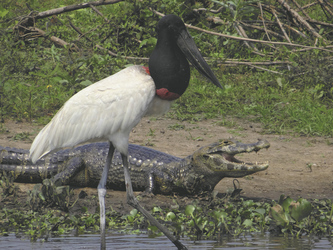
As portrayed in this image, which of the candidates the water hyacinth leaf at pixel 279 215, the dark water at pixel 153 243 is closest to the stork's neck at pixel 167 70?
the dark water at pixel 153 243

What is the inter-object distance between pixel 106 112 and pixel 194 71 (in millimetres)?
5031

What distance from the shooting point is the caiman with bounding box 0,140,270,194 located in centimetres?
552

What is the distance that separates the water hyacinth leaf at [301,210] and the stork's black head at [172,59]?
1289mm

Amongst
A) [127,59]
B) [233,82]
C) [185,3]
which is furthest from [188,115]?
[185,3]

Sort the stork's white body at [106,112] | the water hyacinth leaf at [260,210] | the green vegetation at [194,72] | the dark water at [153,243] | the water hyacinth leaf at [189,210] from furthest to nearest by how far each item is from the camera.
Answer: the green vegetation at [194,72] < the water hyacinth leaf at [260,210] < the water hyacinth leaf at [189,210] < the dark water at [153,243] < the stork's white body at [106,112]

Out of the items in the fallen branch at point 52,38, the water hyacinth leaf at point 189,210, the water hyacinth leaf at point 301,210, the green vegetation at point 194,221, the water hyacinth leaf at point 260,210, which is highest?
the fallen branch at point 52,38

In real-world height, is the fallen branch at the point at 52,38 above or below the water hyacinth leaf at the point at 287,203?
above

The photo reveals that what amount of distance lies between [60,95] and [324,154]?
3627 millimetres

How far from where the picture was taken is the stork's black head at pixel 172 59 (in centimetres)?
403

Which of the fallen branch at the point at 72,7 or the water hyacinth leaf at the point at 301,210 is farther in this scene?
the fallen branch at the point at 72,7

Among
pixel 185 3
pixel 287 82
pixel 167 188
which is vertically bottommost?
pixel 167 188

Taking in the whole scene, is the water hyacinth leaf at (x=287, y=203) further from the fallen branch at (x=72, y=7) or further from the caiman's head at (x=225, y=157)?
the fallen branch at (x=72, y=7)

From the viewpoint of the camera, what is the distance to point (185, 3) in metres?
9.35

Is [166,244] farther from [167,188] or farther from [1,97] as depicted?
[1,97]
